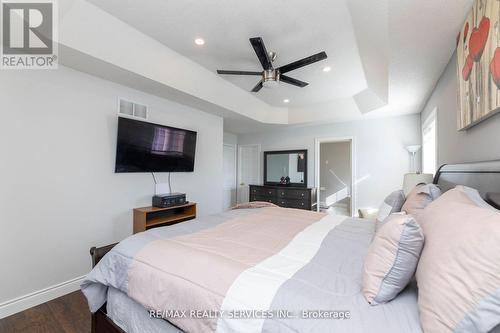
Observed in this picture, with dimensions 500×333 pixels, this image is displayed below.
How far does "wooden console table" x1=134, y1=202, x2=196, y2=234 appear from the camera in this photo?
9.10 feet

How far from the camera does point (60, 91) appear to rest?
2.25 metres

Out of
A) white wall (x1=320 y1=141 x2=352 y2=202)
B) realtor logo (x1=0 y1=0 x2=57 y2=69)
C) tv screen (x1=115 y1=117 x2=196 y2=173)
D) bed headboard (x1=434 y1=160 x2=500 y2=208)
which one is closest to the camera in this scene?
bed headboard (x1=434 y1=160 x2=500 y2=208)

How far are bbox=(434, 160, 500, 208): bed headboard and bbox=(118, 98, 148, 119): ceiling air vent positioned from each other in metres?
3.39

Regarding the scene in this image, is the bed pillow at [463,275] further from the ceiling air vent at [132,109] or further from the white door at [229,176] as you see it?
the white door at [229,176]

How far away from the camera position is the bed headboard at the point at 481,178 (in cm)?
110

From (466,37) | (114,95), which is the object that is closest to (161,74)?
(114,95)

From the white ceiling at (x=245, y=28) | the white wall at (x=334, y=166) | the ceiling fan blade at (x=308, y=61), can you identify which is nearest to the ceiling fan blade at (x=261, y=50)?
the ceiling fan blade at (x=308, y=61)

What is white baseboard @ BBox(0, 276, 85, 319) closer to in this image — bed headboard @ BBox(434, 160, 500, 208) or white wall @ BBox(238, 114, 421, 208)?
bed headboard @ BBox(434, 160, 500, 208)

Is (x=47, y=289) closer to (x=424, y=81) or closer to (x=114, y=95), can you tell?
(x=114, y=95)

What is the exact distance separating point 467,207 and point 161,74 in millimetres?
2928

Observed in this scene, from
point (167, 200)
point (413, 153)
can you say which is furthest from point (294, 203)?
point (167, 200)

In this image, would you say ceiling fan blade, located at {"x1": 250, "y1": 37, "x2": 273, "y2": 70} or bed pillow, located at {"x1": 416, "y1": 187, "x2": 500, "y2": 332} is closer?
bed pillow, located at {"x1": 416, "y1": 187, "x2": 500, "y2": 332}

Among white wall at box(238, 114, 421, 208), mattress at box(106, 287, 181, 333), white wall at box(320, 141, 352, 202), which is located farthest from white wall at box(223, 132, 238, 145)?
mattress at box(106, 287, 181, 333)

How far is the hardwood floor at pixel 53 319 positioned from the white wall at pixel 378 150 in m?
4.59
